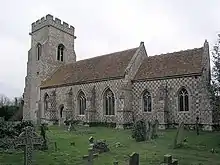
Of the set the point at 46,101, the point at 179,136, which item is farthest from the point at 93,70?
the point at 179,136

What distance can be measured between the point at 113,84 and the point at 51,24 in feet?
52.7

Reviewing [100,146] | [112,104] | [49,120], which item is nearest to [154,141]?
[100,146]

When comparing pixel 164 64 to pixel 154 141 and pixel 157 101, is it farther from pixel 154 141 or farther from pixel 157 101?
pixel 154 141

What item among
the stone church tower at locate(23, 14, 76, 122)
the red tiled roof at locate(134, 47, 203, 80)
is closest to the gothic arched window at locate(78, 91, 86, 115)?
the red tiled roof at locate(134, 47, 203, 80)

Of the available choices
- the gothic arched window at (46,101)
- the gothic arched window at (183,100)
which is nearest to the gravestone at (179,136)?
the gothic arched window at (183,100)

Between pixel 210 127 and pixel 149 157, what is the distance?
12529mm

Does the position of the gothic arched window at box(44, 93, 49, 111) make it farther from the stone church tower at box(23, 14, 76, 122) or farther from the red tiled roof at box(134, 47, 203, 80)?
the red tiled roof at box(134, 47, 203, 80)

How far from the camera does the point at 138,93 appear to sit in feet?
90.6

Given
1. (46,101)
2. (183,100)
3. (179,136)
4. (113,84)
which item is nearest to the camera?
(179,136)

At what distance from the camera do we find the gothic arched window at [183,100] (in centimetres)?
2442

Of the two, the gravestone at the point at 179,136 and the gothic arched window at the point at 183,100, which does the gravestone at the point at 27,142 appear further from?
the gothic arched window at the point at 183,100

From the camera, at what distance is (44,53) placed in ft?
125

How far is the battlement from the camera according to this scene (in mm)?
38812

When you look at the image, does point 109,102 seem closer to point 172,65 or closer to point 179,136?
point 172,65
